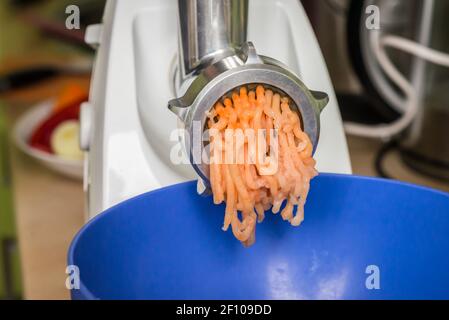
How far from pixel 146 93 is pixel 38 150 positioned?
0.33 m

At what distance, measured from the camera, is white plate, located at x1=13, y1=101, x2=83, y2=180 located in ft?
2.56

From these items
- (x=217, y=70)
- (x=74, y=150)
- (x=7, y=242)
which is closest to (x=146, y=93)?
(x=217, y=70)

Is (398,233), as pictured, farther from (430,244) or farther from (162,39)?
(162,39)

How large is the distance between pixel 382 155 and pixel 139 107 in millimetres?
419

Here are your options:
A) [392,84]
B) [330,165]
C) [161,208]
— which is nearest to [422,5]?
[392,84]

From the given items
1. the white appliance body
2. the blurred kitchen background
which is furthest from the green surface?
the white appliance body

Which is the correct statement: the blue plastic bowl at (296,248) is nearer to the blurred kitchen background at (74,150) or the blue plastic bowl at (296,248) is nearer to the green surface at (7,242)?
the blurred kitchen background at (74,150)

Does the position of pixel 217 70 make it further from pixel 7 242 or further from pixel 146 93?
pixel 7 242

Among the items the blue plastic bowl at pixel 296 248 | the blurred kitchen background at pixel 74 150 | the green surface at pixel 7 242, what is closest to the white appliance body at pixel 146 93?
the blue plastic bowl at pixel 296 248

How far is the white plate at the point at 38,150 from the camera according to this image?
2.56 ft

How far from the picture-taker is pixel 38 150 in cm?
82

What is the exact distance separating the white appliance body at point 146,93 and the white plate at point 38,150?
0.62 feet
